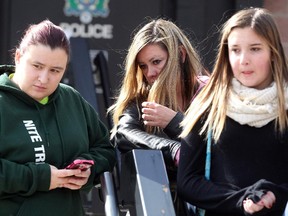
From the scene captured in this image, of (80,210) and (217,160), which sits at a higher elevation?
(217,160)

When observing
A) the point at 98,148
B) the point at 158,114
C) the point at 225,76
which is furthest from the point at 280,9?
the point at 225,76

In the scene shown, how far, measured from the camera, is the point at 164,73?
3998mm

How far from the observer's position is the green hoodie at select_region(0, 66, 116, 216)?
3320 mm

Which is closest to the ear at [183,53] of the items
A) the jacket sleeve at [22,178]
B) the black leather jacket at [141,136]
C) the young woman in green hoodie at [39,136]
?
the black leather jacket at [141,136]

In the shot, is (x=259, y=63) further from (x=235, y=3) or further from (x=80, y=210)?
(x=235, y=3)

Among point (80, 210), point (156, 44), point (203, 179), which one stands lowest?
point (80, 210)

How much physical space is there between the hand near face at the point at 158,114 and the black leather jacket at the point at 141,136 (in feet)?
0.07

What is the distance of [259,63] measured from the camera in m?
3.25

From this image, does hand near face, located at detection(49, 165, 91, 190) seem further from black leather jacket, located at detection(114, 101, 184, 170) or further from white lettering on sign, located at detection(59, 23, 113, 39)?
white lettering on sign, located at detection(59, 23, 113, 39)

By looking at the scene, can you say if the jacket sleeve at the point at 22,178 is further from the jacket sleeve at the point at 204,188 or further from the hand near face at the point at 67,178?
the jacket sleeve at the point at 204,188

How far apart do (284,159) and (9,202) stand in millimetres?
1020

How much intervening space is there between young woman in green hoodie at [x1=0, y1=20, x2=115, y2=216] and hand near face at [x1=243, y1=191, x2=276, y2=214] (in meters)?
0.71

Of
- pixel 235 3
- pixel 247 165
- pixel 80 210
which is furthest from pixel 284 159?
pixel 235 3

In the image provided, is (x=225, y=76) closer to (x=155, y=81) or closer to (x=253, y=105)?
(x=253, y=105)
